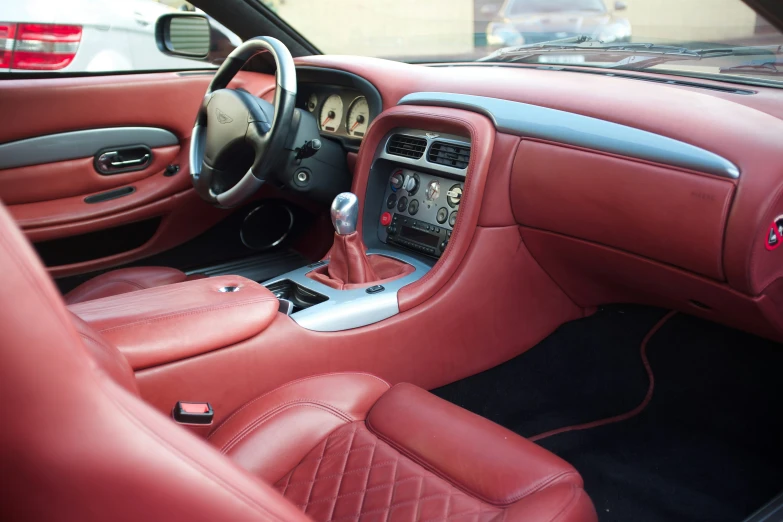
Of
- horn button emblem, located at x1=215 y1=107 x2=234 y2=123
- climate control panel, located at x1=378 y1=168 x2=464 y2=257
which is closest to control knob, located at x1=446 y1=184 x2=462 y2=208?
climate control panel, located at x1=378 y1=168 x2=464 y2=257

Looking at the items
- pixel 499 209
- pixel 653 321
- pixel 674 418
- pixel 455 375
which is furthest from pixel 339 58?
pixel 674 418

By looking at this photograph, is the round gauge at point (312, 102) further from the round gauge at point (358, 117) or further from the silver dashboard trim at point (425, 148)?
the silver dashboard trim at point (425, 148)

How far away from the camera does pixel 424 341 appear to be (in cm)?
185

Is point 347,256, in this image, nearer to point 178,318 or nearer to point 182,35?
point 178,318

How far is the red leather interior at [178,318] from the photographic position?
4.48 ft

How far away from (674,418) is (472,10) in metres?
7.58

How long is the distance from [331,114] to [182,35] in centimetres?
78

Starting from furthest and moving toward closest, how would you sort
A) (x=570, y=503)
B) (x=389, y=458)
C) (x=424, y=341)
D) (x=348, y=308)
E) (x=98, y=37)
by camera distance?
(x=98, y=37), (x=424, y=341), (x=348, y=308), (x=389, y=458), (x=570, y=503)

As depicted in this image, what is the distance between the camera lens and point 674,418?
2.03m

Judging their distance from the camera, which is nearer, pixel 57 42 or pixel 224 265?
pixel 57 42

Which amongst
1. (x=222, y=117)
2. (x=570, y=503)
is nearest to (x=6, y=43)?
(x=222, y=117)

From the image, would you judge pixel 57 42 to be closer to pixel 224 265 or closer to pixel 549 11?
pixel 224 265

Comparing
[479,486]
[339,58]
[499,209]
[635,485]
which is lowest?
[635,485]

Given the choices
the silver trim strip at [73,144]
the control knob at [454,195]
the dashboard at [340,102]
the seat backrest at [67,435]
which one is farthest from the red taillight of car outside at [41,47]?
the seat backrest at [67,435]
